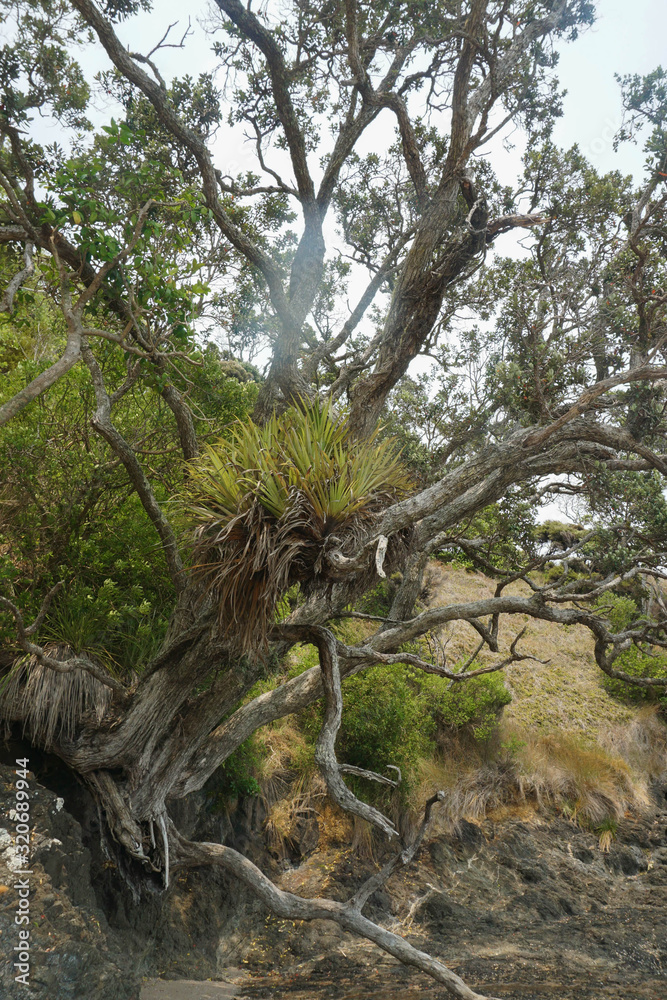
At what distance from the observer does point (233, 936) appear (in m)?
5.65

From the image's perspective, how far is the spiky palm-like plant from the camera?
3.86 meters

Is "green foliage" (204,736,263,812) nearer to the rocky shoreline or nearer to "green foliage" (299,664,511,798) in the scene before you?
the rocky shoreline

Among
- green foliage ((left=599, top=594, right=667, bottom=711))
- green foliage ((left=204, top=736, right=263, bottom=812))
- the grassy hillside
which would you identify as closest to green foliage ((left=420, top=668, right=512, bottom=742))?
the grassy hillside

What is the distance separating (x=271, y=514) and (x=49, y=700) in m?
2.15

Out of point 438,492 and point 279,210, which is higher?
point 279,210

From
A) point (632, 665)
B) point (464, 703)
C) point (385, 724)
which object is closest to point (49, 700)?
point (385, 724)

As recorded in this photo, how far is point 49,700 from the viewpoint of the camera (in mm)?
4566

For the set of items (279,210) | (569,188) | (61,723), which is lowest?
(61,723)

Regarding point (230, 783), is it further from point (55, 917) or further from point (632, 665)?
point (632, 665)

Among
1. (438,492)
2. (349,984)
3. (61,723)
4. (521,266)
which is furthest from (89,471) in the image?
(521,266)

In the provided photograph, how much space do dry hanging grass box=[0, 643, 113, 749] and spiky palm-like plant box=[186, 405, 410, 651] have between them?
1317 millimetres

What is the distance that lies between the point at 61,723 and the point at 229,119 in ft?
21.9

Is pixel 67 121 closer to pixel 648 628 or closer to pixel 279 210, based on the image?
pixel 279 210

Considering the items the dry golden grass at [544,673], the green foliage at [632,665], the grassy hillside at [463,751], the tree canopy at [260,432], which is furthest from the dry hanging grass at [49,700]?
the green foliage at [632,665]
